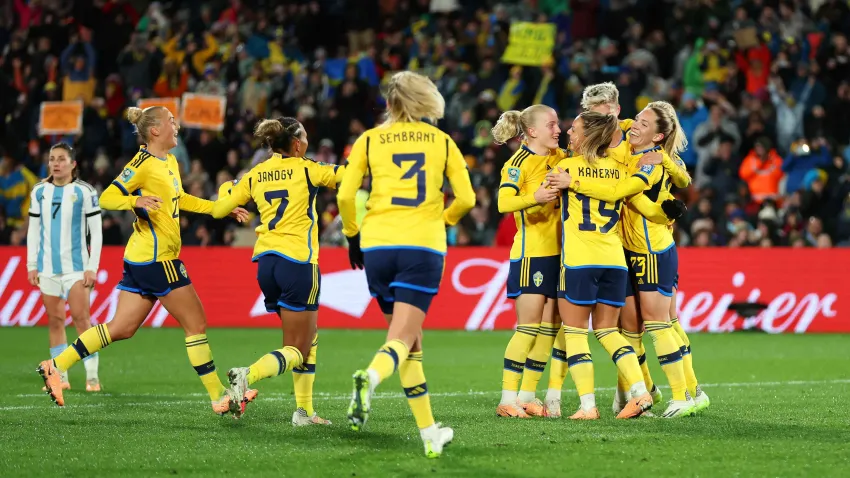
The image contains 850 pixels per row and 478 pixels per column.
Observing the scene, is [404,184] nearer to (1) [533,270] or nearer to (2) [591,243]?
(2) [591,243]

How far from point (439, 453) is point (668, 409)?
A: 8.46 ft

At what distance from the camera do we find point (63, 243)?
37.1 feet

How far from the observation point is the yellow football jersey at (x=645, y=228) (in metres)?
8.80

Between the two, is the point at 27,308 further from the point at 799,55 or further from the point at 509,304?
the point at 799,55

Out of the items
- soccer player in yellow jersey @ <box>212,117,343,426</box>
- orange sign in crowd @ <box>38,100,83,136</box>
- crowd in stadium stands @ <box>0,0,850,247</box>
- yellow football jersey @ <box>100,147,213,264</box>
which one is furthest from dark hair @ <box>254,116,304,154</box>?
orange sign in crowd @ <box>38,100,83,136</box>

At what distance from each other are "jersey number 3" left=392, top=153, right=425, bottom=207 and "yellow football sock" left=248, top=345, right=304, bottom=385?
5.73 ft

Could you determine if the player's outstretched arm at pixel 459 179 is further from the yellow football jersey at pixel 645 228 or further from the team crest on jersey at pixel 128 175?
the team crest on jersey at pixel 128 175

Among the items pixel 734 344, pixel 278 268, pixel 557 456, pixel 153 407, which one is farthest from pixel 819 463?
pixel 734 344

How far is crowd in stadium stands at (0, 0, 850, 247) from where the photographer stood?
1911 cm

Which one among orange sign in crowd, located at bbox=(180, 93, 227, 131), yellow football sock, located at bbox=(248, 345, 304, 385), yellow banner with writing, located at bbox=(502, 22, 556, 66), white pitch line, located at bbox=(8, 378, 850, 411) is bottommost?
white pitch line, located at bbox=(8, 378, 850, 411)

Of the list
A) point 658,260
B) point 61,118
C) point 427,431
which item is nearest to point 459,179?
point 427,431

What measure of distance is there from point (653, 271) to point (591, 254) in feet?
2.82

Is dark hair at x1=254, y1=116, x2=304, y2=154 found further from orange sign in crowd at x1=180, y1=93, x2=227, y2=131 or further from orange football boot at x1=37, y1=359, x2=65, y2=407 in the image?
orange sign in crowd at x1=180, y1=93, x2=227, y2=131

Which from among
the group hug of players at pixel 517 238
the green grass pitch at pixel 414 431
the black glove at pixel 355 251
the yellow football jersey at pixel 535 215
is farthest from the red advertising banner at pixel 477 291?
the black glove at pixel 355 251
